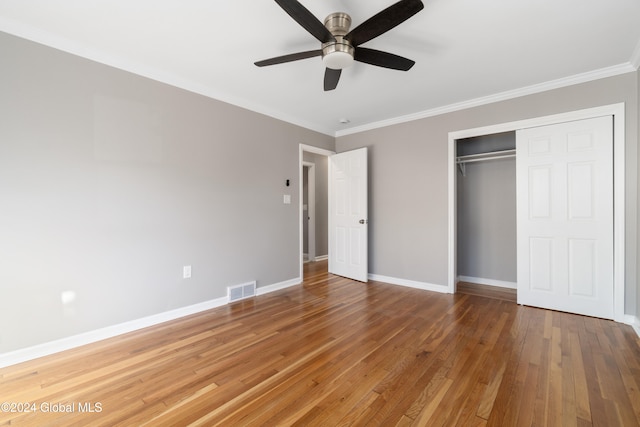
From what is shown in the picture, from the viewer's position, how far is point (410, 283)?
4.17 metres

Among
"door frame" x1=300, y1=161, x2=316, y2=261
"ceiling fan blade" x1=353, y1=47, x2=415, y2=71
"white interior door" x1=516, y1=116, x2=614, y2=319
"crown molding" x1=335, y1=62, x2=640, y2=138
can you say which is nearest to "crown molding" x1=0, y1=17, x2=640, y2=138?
Result: "crown molding" x1=335, y1=62, x2=640, y2=138

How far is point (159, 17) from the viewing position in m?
2.05

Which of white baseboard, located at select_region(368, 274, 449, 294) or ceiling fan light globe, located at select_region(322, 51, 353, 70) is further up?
ceiling fan light globe, located at select_region(322, 51, 353, 70)

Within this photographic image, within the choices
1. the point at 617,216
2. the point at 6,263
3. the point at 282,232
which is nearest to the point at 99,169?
the point at 6,263

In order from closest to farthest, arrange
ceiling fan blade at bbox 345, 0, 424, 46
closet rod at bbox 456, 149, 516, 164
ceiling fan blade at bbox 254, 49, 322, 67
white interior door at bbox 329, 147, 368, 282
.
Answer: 1. ceiling fan blade at bbox 345, 0, 424, 46
2. ceiling fan blade at bbox 254, 49, 322, 67
3. closet rod at bbox 456, 149, 516, 164
4. white interior door at bbox 329, 147, 368, 282

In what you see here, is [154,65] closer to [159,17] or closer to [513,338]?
[159,17]

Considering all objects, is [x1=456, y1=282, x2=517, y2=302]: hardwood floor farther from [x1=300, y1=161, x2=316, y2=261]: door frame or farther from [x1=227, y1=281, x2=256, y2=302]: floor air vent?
[x1=300, y1=161, x2=316, y2=261]: door frame

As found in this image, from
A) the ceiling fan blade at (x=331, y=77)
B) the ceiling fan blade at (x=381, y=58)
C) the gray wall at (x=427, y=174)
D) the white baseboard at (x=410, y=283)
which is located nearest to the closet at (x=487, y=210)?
the gray wall at (x=427, y=174)

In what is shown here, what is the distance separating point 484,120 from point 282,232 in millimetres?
3119

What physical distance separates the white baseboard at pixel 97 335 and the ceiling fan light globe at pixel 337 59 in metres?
2.81

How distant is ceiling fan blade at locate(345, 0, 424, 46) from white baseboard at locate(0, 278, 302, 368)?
3047 millimetres

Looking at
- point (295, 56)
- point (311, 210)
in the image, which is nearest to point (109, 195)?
point (295, 56)

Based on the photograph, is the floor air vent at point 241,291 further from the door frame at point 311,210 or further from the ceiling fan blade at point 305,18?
the ceiling fan blade at point 305,18

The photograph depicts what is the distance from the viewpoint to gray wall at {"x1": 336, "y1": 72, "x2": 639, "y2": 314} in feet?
9.02
